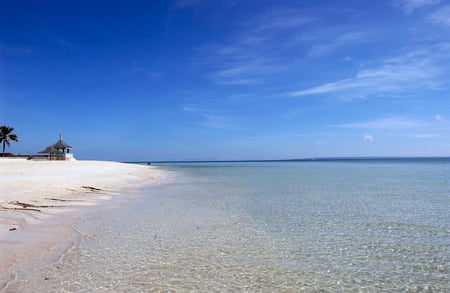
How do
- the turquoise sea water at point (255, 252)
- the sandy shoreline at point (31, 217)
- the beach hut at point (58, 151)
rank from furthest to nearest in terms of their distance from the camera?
the beach hut at point (58, 151) → the sandy shoreline at point (31, 217) → the turquoise sea water at point (255, 252)

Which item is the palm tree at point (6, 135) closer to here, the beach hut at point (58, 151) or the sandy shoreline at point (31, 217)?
the beach hut at point (58, 151)

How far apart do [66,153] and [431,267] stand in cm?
5698

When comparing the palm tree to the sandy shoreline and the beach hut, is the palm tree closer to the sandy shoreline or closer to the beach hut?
the beach hut

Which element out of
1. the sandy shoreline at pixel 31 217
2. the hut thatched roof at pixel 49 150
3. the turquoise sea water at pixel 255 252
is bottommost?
the turquoise sea water at pixel 255 252

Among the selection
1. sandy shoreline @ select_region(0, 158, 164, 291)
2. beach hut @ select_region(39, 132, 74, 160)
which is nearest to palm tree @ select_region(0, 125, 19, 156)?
beach hut @ select_region(39, 132, 74, 160)

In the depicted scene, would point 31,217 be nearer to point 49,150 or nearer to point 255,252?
point 255,252

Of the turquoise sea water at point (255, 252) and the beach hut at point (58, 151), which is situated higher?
the beach hut at point (58, 151)

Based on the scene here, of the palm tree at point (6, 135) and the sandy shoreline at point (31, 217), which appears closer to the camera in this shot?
the sandy shoreline at point (31, 217)

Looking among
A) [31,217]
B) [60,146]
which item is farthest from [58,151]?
[31,217]

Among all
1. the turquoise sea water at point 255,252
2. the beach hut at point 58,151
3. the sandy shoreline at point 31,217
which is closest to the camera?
the turquoise sea water at point 255,252

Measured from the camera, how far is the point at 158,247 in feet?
24.3

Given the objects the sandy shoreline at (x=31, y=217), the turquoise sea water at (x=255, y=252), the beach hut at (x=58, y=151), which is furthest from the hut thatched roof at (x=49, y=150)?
the turquoise sea water at (x=255, y=252)

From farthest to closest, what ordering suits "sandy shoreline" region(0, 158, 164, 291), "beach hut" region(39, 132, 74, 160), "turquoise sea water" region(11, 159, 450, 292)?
"beach hut" region(39, 132, 74, 160), "sandy shoreline" region(0, 158, 164, 291), "turquoise sea water" region(11, 159, 450, 292)

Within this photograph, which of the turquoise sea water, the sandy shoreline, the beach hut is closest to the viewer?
the turquoise sea water
